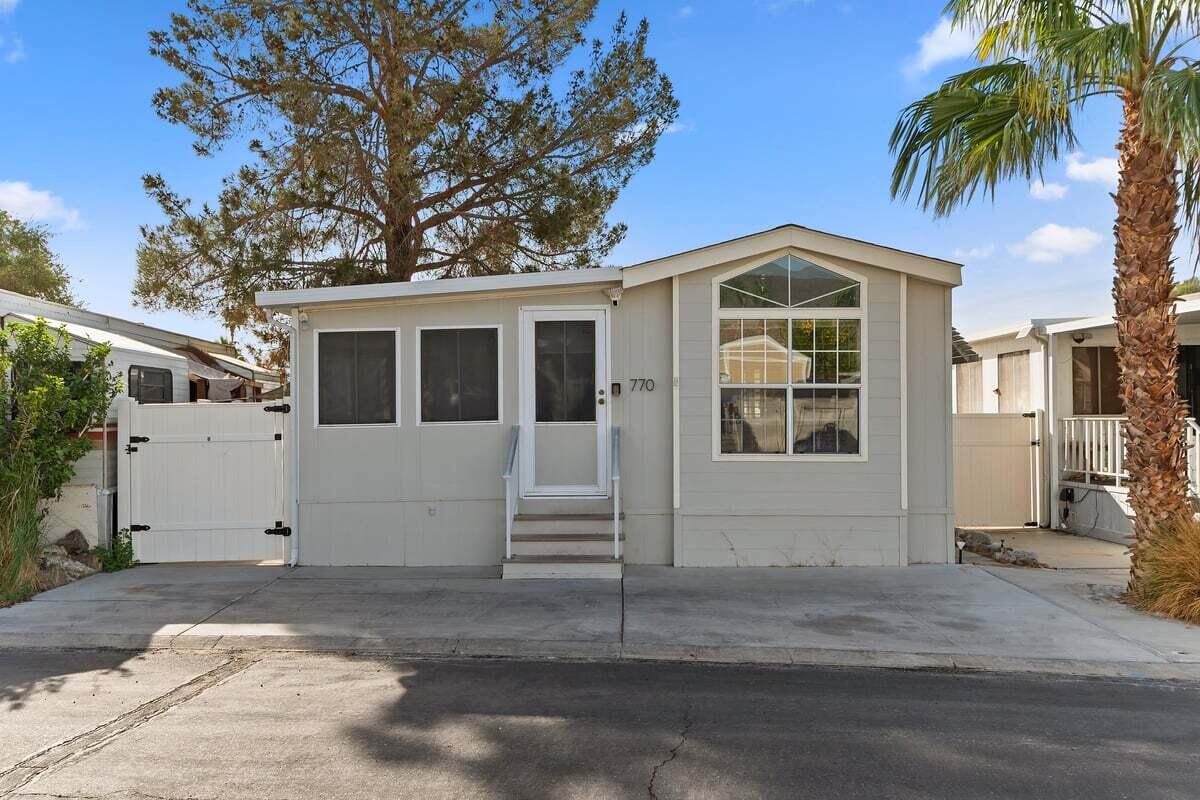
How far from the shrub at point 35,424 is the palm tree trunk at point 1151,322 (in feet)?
32.1

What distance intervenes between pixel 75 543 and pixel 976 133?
9.99 m

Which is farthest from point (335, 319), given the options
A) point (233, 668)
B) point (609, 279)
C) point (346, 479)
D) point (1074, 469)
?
point (1074, 469)

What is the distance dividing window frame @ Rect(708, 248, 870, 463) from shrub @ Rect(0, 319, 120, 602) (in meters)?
6.31

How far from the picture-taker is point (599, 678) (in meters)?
5.34

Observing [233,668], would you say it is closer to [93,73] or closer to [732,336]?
[732,336]

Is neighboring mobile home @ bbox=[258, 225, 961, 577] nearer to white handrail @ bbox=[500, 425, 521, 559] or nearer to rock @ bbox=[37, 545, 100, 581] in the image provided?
white handrail @ bbox=[500, 425, 521, 559]

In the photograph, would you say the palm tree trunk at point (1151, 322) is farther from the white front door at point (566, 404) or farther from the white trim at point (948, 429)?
the white front door at point (566, 404)

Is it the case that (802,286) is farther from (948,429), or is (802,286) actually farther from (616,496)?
(616,496)

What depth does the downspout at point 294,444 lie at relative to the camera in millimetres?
8758

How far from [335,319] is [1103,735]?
24.8ft

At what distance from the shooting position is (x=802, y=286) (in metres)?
8.52

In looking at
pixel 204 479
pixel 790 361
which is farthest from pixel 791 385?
pixel 204 479

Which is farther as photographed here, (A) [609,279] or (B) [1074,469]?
(B) [1074,469]

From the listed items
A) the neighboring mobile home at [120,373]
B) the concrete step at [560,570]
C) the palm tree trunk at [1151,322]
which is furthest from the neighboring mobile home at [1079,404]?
the neighboring mobile home at [120,373]
